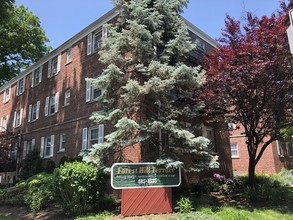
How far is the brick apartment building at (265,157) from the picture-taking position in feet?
75.9

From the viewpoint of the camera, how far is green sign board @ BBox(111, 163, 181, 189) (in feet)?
29.0

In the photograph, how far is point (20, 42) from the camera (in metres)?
30.1

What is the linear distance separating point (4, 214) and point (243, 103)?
33.8 feet

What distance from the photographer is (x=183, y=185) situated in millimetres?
12703

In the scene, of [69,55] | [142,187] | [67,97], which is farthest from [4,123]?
[142,187]

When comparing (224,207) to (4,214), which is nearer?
(224,207)

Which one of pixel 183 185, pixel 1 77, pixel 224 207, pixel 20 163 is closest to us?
pixel 224 207

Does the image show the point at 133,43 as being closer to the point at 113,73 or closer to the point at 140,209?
the point at 113,73

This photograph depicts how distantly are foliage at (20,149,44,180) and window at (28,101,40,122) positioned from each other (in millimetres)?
3286

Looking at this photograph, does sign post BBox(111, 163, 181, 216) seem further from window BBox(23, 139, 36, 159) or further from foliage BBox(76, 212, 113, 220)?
window BBox(23, 139, 36, 159)

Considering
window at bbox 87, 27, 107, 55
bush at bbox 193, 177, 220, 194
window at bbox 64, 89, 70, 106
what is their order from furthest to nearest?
window at bbox 64, 89, 70, 106 < window at bbox 87, 27, 107, 55 < bush at bbox 193, 177, 220, 194

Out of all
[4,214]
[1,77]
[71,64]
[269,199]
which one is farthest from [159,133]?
[1,77]

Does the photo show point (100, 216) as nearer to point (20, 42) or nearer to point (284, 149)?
point (284, 149)

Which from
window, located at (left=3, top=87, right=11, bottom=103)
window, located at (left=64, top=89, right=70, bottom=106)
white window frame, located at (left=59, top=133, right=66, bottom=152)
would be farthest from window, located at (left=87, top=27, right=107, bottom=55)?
window, located at (left=3, top=87, right=11, bottom=103)
